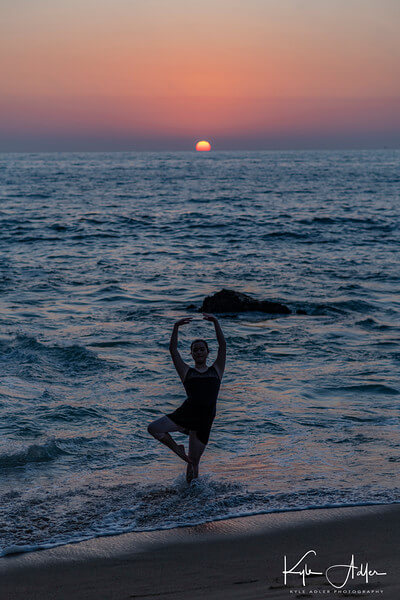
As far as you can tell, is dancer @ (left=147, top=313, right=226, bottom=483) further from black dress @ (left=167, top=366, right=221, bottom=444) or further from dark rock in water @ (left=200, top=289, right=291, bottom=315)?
dark rock in water @ (left=200, top=289, right=291, bottom=315)

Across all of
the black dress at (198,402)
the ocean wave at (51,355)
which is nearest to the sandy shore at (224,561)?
the black dress at (198,402)

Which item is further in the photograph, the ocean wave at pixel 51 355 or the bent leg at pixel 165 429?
the ocean wave at pixel 51 355

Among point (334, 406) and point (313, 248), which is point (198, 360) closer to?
point (334, 406)

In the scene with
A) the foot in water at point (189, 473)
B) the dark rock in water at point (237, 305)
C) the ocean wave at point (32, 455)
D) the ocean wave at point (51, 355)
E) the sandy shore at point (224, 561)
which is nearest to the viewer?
the sandy shore at point (224, 561)

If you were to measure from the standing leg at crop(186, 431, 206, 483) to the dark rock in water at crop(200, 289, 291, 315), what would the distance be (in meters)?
8.45

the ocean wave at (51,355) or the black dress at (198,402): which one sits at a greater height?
the black dress at (198,402)

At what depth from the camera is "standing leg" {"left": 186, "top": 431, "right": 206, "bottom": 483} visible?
660 centimetres

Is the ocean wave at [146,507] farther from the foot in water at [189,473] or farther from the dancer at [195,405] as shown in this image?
the dancer at [195,405]

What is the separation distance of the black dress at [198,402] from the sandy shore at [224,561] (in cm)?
112

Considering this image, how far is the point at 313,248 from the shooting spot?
25.9 metres

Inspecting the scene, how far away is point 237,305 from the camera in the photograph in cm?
1510

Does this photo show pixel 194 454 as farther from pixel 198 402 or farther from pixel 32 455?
pixel 32 455

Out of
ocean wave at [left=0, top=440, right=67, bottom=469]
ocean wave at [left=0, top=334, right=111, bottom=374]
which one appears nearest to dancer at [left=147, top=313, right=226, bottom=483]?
ocean wave at [left=0, top=440, right=67, bottom=469]

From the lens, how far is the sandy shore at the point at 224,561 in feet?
15.0
